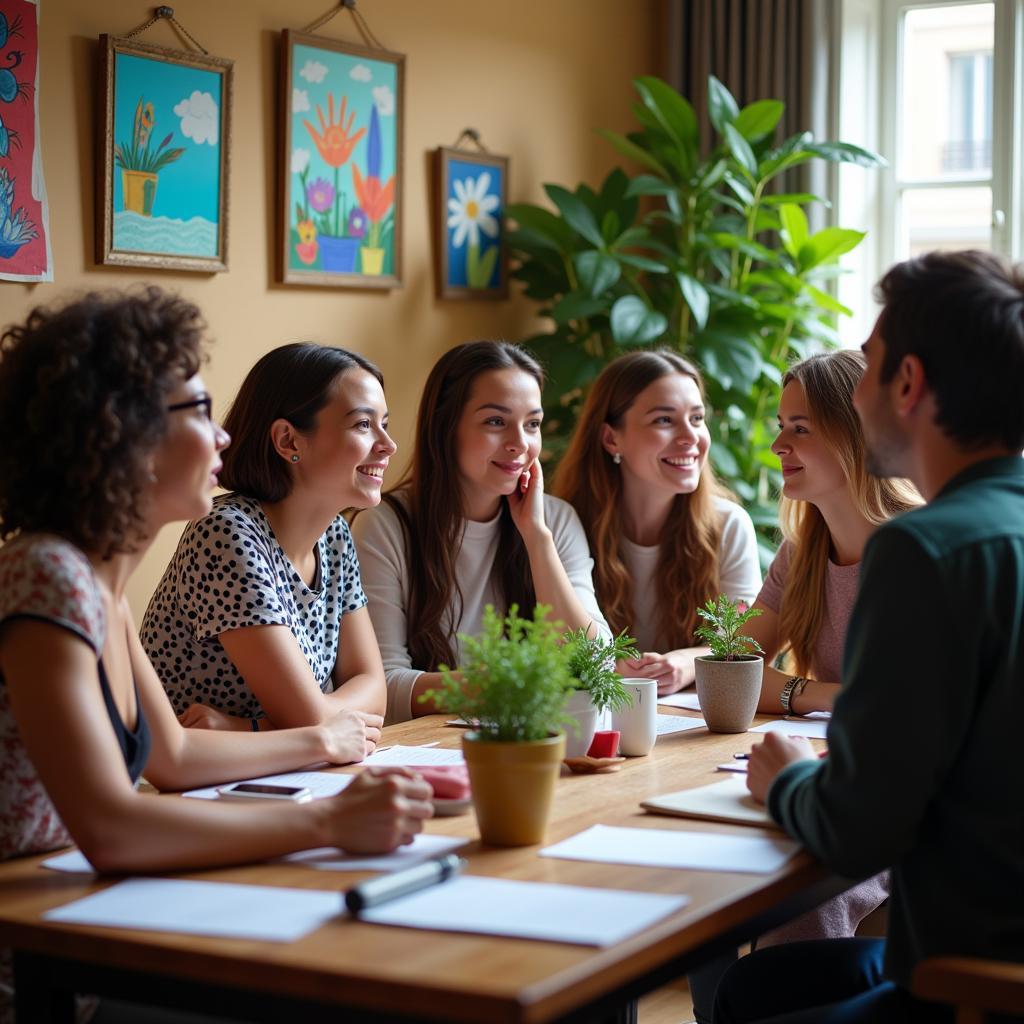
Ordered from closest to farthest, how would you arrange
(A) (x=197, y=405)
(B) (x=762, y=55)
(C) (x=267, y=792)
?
(A) (x=197, y=405), (C) (x=267, y=792), (B) (x=762, y=55)

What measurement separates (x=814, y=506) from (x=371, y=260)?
1.81 metres

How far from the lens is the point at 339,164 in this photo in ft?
13.4

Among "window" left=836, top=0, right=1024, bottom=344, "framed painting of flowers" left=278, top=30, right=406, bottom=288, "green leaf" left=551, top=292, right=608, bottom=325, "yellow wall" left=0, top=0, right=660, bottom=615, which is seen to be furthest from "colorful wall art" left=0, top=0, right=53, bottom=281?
"window" left=836, top=0, right=1024, bottom=344

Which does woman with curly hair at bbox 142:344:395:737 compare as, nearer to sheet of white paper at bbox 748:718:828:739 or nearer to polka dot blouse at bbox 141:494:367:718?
polka dot blouse at bbox 141:494:367:718

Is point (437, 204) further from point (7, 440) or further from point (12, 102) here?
point (7, 440)

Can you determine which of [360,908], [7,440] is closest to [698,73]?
[7,440]

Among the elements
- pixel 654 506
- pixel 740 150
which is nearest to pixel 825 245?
pixel 740 150

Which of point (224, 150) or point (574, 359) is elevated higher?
point (224, 150)

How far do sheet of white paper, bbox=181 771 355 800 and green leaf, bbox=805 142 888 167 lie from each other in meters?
3.06

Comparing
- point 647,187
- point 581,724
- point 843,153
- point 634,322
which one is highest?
point 843,153

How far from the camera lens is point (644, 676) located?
2779 millimetres

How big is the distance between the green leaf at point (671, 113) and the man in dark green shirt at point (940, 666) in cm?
304

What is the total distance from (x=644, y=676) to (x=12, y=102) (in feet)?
6.11

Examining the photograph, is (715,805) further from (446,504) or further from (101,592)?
(446,504)
